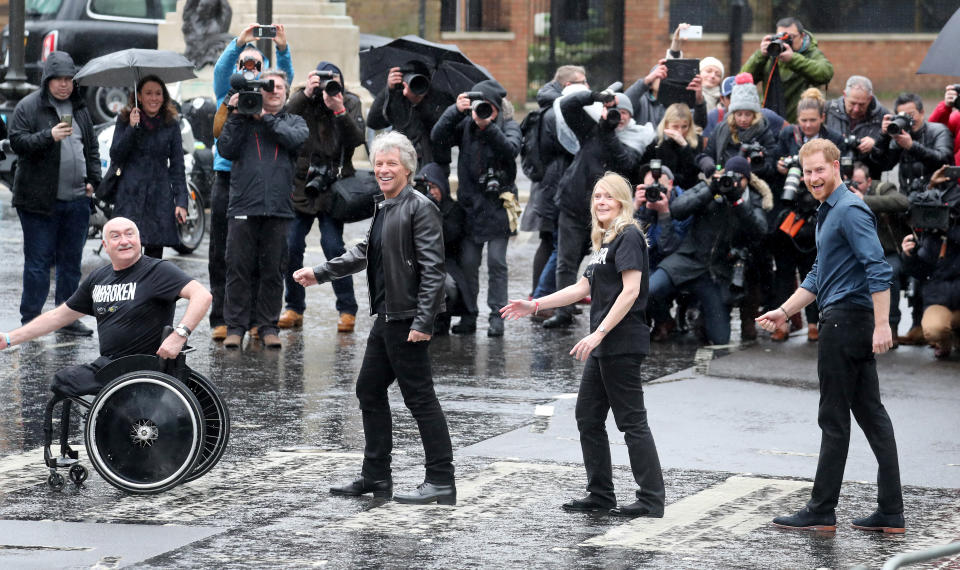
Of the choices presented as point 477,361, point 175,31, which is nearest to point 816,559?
point 477,361

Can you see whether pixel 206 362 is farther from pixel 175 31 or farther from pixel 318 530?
pixel 175 31

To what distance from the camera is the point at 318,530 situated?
6.91 meters

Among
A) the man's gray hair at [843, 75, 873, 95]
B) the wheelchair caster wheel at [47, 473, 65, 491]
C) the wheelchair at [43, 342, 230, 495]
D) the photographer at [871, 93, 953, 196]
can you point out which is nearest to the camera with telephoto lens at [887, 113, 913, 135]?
the photographer at [871, 93, 953, 196]

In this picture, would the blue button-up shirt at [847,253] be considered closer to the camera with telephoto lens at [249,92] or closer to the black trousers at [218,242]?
the camera with telephoto lens at [249,92]

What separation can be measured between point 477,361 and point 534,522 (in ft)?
14.0

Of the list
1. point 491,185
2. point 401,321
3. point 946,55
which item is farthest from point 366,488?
point 946,55

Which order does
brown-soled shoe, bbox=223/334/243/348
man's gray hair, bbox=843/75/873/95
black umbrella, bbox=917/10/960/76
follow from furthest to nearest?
man's gray hair, bbox=843/75/873/95, brown-soled shoe, bbox=223/334/243/348, black umbrella, bbox=917/10/960/76

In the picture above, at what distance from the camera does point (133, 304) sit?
7938mm

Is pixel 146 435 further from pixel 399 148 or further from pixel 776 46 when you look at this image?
pixel 776 46

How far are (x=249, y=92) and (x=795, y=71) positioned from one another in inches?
207

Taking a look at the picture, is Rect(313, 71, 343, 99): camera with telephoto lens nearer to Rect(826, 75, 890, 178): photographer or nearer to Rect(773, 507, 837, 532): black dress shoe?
Rect(826, 75, 890, 178): photographer

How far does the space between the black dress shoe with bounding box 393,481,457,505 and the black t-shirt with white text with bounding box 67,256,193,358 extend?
1.61m

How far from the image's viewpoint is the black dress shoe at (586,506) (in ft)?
24.1

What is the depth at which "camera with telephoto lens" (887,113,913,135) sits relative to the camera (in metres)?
11.6
